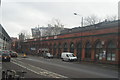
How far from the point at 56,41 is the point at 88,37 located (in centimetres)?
1939

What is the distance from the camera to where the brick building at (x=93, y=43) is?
35594 mm

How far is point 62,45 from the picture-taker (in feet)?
187

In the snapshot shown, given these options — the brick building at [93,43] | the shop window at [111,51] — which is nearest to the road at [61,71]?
the shop window at [111,51]

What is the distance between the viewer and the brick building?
35.6 meters

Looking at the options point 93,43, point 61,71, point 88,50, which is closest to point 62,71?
point 61,71

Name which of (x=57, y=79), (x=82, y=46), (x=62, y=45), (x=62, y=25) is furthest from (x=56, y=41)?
(x=57, y=79)

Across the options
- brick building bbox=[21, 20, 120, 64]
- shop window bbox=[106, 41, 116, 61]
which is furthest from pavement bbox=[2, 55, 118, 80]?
brick building bbox=[21, 20, 120, 64]

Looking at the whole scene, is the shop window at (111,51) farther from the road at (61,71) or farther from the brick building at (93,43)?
the road at (61,71)

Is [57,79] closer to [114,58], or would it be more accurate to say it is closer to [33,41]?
[114,58]

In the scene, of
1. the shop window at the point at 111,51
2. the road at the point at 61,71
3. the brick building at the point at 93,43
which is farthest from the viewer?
the brick building at the point at 93,43

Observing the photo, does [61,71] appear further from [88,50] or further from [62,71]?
[88,50]

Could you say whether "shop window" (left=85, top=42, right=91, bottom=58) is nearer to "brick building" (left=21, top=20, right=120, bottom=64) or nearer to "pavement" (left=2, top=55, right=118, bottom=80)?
"brick building" (left=21, top=20, right=120, bottom=64)

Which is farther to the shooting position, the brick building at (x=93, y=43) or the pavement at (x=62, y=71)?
the brick building at (x=93, y=43)

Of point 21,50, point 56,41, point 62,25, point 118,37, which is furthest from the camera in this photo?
point 21,50
